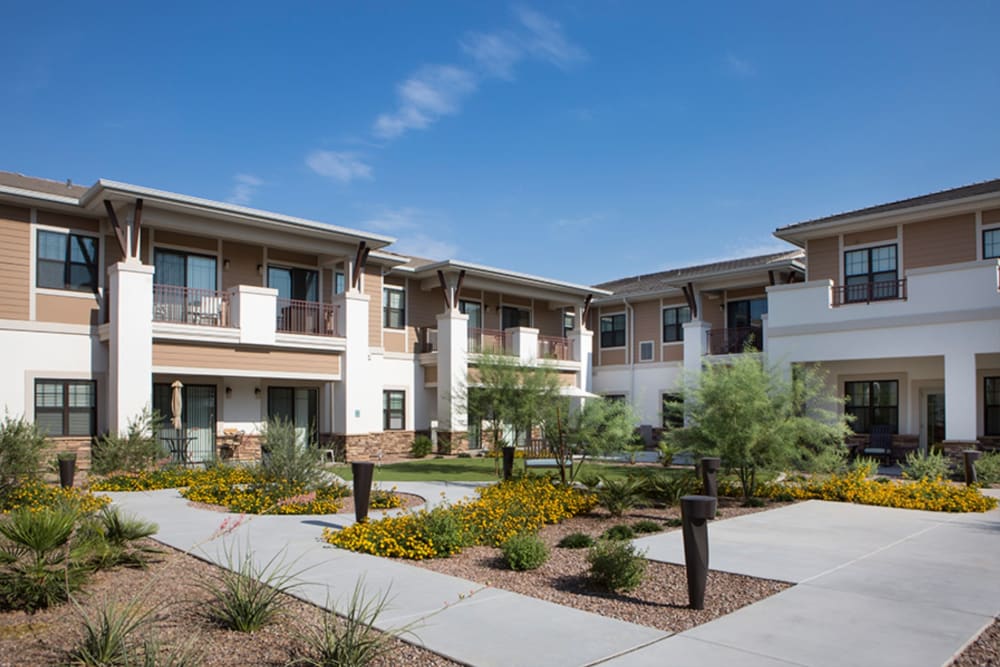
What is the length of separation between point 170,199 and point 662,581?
1702 cm

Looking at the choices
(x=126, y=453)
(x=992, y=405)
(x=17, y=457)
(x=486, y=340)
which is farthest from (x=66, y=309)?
(x=992, y=405)

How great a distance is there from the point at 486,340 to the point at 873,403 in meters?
14.1

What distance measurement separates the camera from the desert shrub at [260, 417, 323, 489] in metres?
14.2

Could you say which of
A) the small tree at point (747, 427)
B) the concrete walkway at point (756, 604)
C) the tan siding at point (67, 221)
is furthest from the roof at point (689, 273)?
the tan siding at point (67, 221)

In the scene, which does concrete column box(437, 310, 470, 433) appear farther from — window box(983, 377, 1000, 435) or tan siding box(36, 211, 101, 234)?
window box(983, 377, 1000, 435)

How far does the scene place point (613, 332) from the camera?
35.2m

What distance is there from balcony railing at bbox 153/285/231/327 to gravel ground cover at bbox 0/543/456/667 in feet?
48.7

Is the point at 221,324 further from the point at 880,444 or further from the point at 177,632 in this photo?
the point at 880,444

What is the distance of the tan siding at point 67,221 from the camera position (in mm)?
20203

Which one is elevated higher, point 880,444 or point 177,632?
point 177,632

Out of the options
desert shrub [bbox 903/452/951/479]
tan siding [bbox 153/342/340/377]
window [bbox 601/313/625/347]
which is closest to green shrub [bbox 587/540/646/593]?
desert shrub [bbox 903/452/951/479]

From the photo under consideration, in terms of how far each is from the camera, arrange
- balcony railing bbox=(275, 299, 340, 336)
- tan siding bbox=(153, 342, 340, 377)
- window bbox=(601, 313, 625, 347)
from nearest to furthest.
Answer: tan siding bbox=(153, 342, 340, 377), balcony railing bbox=(275, 299, 340, 336), window bbox=(601, 313, 625, 347)

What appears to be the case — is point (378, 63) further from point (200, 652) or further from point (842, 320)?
point (842, 320)

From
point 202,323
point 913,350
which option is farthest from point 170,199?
point 913,350
